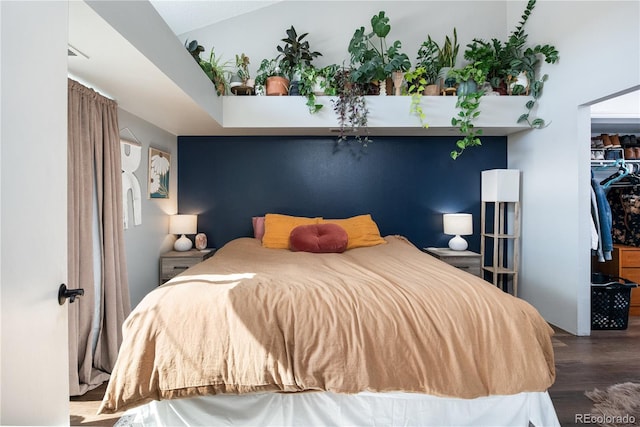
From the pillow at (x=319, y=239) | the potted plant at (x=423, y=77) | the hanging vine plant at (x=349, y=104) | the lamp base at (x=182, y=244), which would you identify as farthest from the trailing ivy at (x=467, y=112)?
the lamp base at (x=182, y=244)

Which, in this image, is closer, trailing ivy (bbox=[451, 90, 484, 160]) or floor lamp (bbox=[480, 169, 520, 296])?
trailing ivy (bbox=[451, 90, 484, 160])

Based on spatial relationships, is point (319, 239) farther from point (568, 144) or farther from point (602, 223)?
point (602, 223)

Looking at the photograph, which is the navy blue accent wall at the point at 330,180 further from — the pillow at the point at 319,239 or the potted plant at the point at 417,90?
the pillow at the point at 319,239

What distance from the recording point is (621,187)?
12.0 ft

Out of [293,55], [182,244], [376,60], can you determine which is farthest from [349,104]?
[182,244]

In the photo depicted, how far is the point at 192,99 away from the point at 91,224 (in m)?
1.11

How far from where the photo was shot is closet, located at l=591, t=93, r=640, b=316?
341cm

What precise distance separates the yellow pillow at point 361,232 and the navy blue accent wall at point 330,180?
1.24 feet

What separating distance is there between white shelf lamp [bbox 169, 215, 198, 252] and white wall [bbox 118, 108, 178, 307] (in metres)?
0.08

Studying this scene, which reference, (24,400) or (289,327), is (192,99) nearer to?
(289,327)

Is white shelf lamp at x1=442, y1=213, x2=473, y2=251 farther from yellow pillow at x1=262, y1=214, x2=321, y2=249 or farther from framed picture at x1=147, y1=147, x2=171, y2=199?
framed picture at x1=147, y1=147, x2=171, y2=199

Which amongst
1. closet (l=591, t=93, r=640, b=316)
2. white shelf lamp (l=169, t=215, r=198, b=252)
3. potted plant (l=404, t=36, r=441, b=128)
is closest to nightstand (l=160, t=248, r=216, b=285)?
white shelf lamp (l=169, t=215, r=198, b=252)

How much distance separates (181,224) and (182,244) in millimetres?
213

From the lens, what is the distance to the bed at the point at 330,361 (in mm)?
1497
